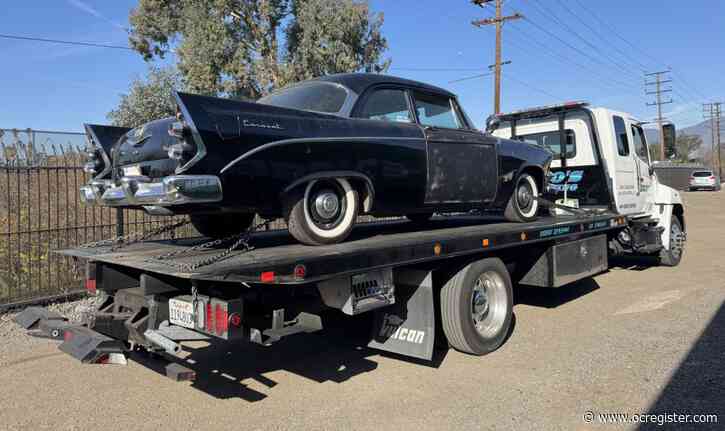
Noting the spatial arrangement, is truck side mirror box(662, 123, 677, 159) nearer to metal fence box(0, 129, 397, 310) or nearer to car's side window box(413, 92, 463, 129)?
car's side window box(413, 92, 463, 129)

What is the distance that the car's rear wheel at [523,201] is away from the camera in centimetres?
638

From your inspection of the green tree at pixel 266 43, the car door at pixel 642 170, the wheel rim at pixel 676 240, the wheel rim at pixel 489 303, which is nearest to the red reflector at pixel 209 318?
the wheel rim at pixel 489 303

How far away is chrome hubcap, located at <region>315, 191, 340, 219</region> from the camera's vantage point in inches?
167

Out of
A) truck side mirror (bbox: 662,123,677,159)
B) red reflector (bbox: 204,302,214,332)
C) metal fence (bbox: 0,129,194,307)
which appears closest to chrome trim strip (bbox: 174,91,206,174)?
red reflector (bbox: 204,302,214,332)

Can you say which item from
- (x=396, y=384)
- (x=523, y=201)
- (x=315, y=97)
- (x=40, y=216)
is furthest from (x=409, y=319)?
(x=40, y=216)

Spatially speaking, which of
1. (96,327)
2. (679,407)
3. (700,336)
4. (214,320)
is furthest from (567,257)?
(96,327)

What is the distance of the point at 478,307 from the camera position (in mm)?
5074

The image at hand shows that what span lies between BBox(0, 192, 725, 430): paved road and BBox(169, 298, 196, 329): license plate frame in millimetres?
682

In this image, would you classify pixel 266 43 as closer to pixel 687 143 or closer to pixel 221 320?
pixel 221 320

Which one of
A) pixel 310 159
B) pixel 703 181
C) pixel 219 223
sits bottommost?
pixel 219 223

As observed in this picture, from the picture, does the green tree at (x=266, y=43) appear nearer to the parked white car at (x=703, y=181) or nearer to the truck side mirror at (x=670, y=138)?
the truck side mirror at (x=670, y=138)

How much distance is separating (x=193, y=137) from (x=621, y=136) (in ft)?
23.9

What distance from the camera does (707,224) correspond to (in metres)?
18.2

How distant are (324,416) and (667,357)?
3.10 meters
